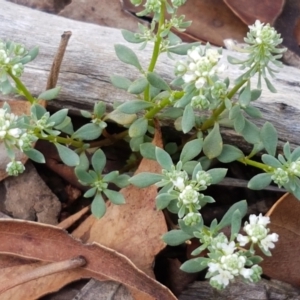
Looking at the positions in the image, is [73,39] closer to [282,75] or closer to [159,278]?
[282,75]

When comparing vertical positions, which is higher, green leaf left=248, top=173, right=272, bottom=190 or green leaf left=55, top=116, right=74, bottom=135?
green leaf left=248, top=173, right=272, bottom=190

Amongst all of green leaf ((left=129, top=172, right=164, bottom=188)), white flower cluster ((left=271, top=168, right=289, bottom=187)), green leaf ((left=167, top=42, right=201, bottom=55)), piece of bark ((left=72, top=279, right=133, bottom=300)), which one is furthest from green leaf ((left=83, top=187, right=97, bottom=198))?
white flower cluster ((left=271, top=168, right=289, bottom=187))

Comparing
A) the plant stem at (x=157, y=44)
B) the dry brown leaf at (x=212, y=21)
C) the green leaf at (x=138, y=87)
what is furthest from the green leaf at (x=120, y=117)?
the dry brown leaf at (x=212, y=21)

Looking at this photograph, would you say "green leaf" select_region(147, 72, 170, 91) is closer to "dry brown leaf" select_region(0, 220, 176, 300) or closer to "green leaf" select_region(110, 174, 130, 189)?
"green leaf" select_region(110, 174, 130, 189)

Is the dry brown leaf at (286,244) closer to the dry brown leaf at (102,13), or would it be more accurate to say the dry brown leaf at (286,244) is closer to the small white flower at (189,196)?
the small white flower at (189,196)

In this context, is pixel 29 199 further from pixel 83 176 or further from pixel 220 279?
pixel 220 279

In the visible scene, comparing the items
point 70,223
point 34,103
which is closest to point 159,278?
point 70,223

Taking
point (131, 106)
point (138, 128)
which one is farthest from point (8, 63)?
point (138, 128)
